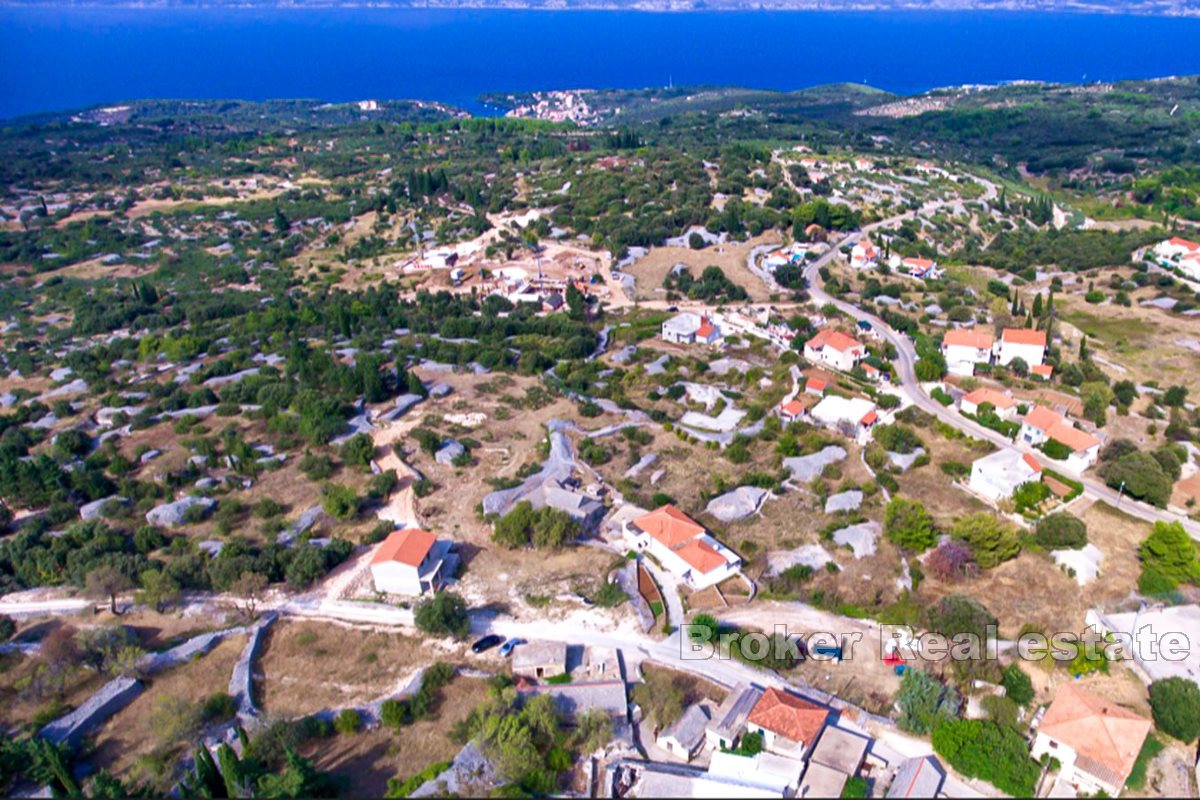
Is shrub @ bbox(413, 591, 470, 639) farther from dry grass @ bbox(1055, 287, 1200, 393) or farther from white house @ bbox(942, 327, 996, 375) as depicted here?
dry grass @ bbox(1055, 287, 1200, 393)

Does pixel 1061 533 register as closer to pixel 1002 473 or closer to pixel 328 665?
pixel 1002 473

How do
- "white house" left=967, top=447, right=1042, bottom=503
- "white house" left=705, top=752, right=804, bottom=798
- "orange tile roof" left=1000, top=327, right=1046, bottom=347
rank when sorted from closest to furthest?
"white house" left=705, top=752, right=804, bottom=798 < "white house" left=967, top=447, right=1042, bottom=503 < "orange tile roof" left=1000, top=327, right=1046, bottom=347

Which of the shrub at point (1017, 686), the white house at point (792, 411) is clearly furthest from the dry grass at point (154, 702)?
the white house at point (792, 411)

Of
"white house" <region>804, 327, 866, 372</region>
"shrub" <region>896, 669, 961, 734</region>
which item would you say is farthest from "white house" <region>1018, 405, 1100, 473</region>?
"shrub" <region>896, 669, 961, 734</region>

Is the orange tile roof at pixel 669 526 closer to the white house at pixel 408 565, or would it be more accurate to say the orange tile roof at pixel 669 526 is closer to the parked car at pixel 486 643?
the parked car at pixel 486 643

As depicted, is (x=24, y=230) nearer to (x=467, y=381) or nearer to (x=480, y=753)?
(x=467, y=381)

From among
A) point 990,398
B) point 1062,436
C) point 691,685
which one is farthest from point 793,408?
point 691,685
